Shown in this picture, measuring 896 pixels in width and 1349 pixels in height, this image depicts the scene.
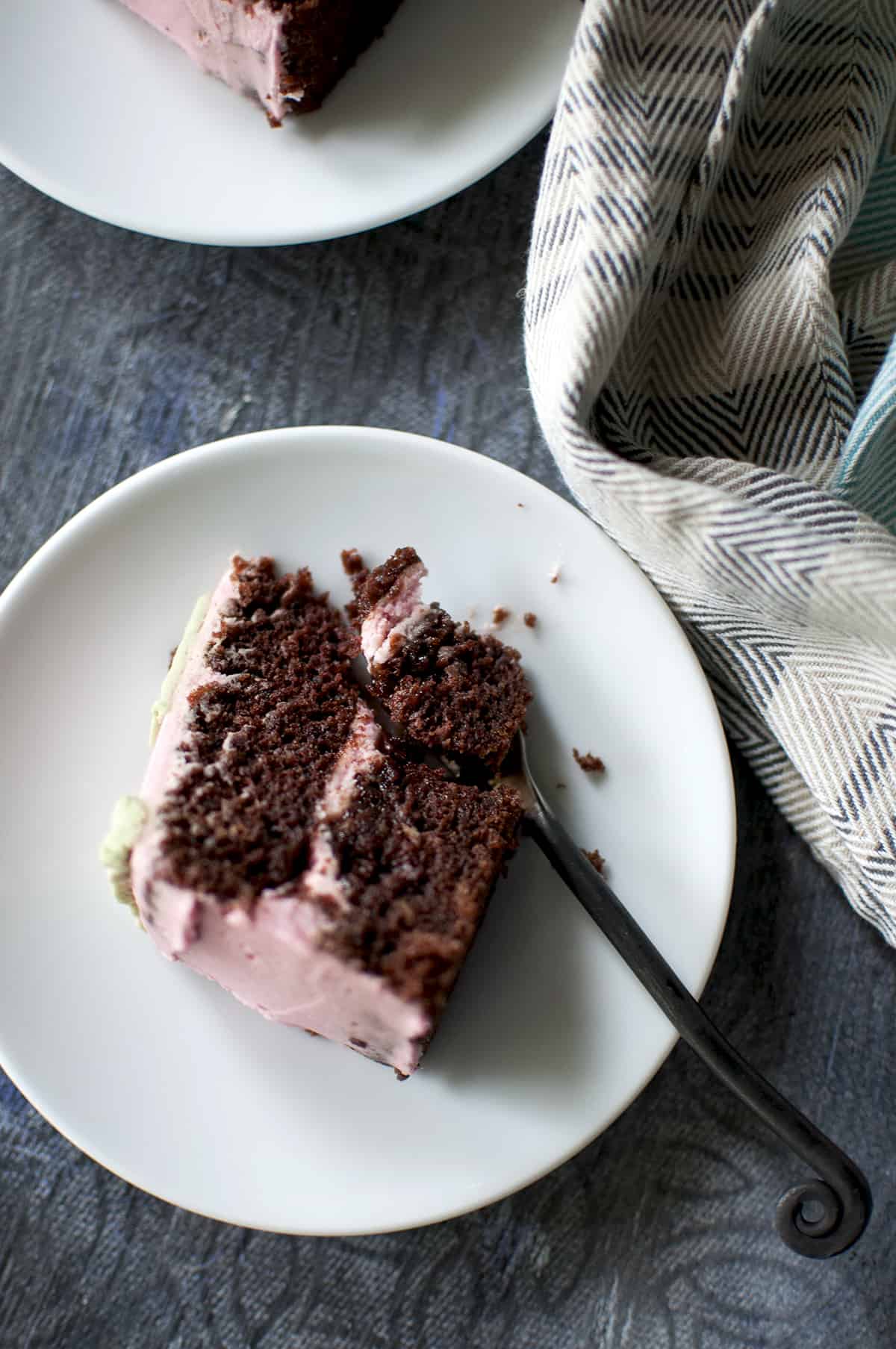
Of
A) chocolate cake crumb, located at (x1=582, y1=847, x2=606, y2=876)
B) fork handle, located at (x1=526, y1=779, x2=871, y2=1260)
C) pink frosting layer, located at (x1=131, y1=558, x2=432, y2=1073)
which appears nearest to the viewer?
pink frosting layer, located at (x1=131, y1=558, x2=432, y2=1073)

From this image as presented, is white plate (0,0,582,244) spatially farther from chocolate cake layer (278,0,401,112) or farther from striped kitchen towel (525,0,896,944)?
striped kitchen towel (525,0,896,944)

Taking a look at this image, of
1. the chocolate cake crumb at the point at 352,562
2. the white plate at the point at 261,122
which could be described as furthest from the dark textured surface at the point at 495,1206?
the chocolate cake crumb at the point at 352,562

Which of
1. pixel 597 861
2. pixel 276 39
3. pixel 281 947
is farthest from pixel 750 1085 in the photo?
pixel 276 39

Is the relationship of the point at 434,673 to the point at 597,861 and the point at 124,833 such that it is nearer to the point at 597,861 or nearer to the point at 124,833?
the point at 597,861

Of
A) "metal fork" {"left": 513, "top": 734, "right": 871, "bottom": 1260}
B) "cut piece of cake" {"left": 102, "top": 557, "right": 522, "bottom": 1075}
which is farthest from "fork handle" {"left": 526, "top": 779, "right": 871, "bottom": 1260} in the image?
"cut piece of cake" {"left": 102, "top": 557, "right": 522, "bottom": 1075}

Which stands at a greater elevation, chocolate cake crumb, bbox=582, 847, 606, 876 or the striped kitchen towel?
the striped kitchen towel

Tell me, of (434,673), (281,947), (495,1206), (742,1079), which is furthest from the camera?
(495,1206)

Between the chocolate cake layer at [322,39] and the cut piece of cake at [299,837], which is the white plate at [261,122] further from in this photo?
the cut piece of cake at [299,837]
